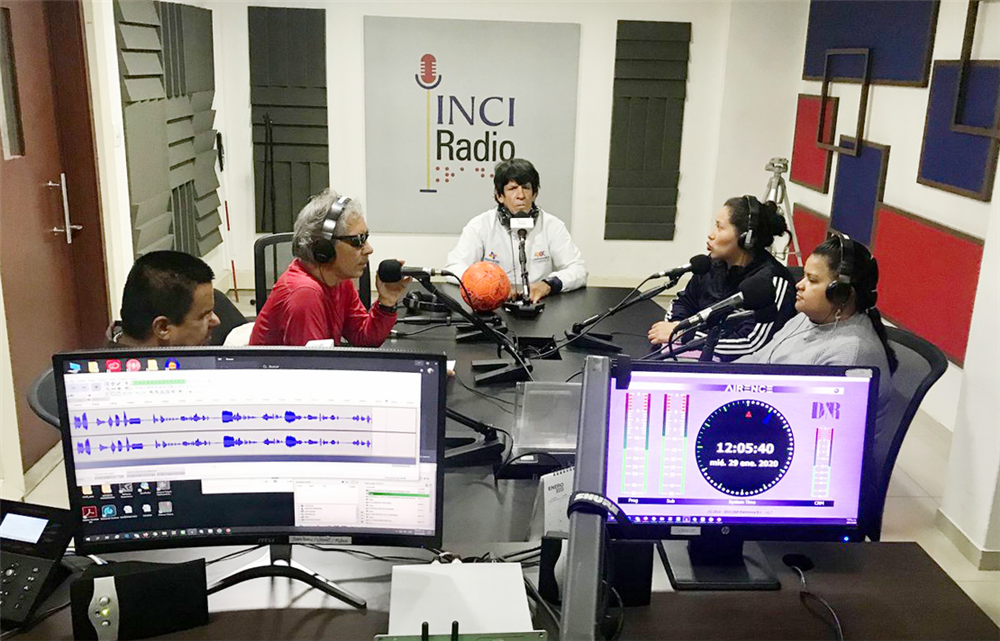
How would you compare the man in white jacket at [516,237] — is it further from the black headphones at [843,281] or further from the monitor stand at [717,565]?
the monitor stand at [717,565]

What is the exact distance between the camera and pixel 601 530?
0.78 m

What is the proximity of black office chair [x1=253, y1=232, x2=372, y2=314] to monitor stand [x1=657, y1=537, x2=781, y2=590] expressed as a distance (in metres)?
2.03

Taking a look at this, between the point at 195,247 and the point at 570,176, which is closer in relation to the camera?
the point at 195,247

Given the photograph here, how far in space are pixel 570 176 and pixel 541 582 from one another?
481cm

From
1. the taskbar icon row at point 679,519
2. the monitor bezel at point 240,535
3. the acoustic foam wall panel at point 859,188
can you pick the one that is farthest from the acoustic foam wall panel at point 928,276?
the monitor bezel at point 240,535

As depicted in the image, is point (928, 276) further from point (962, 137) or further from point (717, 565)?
point (717, 565)

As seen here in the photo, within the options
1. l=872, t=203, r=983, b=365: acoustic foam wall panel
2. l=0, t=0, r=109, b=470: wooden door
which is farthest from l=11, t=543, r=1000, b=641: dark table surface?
l=872, t=203, r=983, b=365: acoustic foam wall panel

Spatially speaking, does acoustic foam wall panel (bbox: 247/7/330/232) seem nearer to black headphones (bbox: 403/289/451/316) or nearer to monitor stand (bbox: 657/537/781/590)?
black headphones (bbox: 403/289/451/316)

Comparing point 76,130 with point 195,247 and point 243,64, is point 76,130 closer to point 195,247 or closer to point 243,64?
point 195,247

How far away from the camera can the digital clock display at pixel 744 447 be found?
1.39 metres

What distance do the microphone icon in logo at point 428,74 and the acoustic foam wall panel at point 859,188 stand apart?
8.70 feet

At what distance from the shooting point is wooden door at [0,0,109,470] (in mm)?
3092

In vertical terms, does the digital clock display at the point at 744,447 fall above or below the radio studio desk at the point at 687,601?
above

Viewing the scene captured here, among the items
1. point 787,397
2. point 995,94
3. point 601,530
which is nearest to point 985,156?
point 995,94
